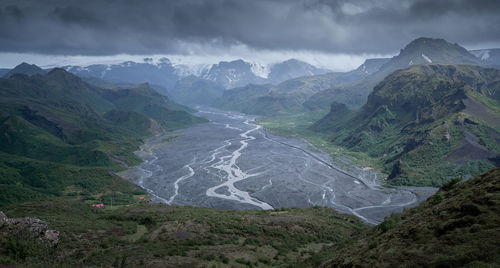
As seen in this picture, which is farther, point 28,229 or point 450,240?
point 28,229

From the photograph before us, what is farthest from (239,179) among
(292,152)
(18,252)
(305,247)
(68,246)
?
(18,252)

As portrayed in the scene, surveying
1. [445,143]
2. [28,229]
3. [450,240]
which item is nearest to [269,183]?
[445,143]

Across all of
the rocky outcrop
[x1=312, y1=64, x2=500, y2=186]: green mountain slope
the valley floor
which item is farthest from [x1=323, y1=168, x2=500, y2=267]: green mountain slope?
[x1=312, y1=64, x2=500, y2=186]: green mountain slope

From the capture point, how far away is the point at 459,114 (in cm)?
16275

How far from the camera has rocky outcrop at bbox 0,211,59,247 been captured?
106 ft

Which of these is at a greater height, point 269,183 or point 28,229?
point 28,229

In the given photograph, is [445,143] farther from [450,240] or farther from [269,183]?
[450,240]

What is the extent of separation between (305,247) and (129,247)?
2564 cm

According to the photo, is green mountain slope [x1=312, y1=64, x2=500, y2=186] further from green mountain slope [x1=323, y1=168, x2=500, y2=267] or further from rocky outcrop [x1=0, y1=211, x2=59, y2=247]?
rocky outcrop [x1=0, y1=211, x2=59, y2=247]

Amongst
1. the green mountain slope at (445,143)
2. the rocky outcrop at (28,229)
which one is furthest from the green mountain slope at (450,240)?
the green mountain slope at (445,143)

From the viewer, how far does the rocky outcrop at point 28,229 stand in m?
32.3

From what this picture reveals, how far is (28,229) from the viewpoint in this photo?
108ft

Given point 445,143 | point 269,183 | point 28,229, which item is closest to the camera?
point 28,229

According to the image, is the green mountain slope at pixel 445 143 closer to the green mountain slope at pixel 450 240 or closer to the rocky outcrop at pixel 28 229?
the green mountain slope at pixel 450 240
